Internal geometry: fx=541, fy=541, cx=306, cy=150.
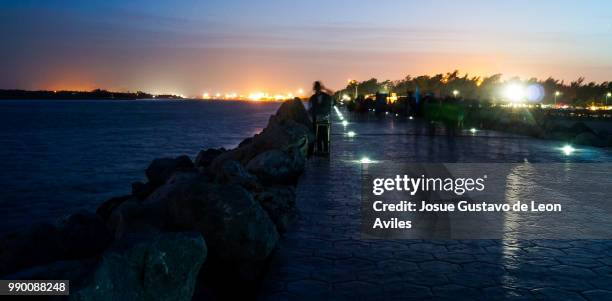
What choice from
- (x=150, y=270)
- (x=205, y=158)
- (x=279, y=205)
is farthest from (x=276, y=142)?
(x=150, y=270)

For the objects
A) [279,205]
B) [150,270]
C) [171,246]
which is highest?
[171,246]

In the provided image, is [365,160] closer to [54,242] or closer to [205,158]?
[205,158]

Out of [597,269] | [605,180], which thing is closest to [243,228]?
[597,269]

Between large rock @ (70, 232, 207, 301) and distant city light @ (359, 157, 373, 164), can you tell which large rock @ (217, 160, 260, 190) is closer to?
large rock @ (70, 232, 207, 301)

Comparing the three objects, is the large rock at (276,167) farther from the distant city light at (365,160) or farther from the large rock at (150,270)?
the large rock at (150,270)

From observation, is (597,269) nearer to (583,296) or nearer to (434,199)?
(583,296)

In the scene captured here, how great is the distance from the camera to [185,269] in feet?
13.0

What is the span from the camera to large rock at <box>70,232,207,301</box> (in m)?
3.48

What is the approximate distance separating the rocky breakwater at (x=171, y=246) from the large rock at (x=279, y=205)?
1 cm

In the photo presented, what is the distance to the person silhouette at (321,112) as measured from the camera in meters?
15.1

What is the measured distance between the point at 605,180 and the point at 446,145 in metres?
Answer: 7.63

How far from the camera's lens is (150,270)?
149 inches

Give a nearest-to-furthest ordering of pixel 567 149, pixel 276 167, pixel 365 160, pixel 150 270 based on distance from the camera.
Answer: pixel 150 270 → pixel 276 167 → pixel 365 160 → pixel 567 149

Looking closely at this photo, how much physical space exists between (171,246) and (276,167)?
6.53 m
